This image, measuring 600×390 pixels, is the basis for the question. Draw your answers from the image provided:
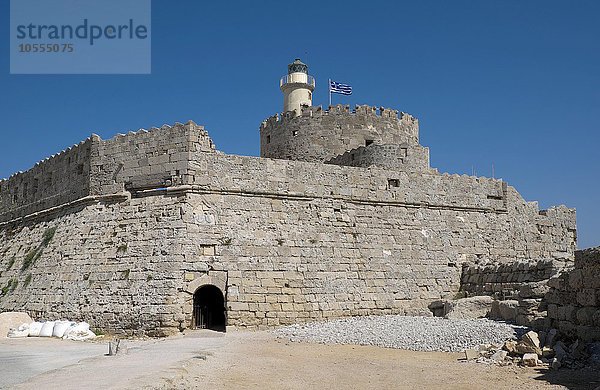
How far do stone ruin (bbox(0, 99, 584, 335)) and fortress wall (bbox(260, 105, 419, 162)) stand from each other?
1272mm

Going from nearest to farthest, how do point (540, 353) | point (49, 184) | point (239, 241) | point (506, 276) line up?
point (540, 353) → point (239, 241) → point (506, 276) → point (49, 184)

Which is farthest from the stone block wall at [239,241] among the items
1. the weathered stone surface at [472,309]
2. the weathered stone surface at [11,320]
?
the weathered stone surface at [472,309]

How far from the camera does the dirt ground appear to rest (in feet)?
29.3

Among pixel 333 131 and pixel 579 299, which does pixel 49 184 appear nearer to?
pixel 333 131

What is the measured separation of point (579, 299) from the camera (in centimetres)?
1151

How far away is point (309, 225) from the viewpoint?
715 inches

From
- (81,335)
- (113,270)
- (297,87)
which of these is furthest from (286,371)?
(297,87)

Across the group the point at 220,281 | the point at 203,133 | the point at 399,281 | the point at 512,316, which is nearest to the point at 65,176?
the point at 203,133

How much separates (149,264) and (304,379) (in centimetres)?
784

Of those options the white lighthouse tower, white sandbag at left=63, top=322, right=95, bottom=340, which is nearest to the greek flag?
the white lighthouse tower

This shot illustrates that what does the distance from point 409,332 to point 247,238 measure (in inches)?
211

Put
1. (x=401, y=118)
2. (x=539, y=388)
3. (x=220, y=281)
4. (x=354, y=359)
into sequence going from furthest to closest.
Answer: (x=401, y=118)
(x=220, y=281)
(x=354, y=359)
(x=539, y=388)

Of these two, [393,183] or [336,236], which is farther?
[393,183]

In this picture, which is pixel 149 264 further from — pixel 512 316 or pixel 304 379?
pixel 512 316
